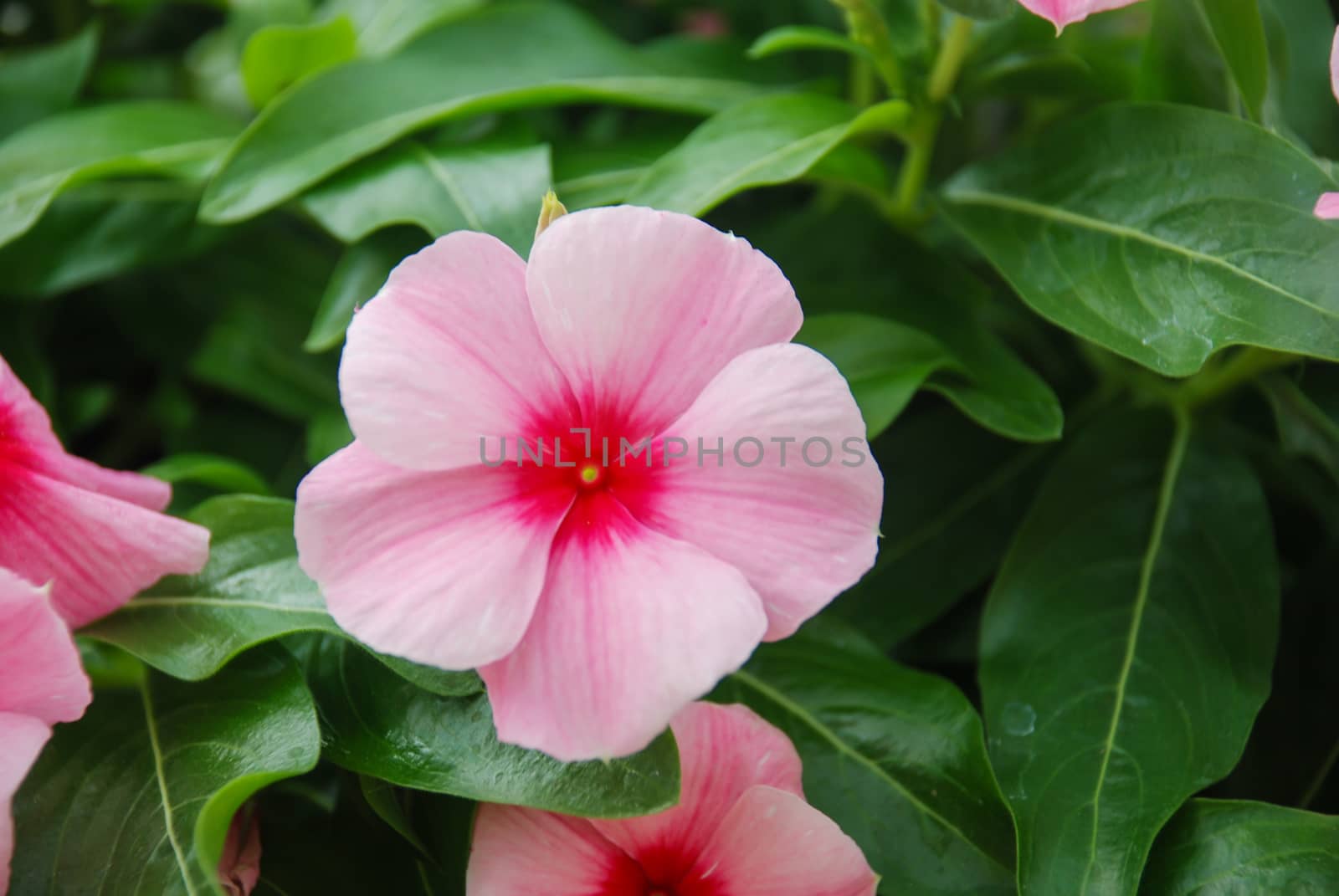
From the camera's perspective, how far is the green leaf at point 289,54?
720mm

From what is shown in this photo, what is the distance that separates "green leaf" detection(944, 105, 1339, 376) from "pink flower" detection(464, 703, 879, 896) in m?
0.26

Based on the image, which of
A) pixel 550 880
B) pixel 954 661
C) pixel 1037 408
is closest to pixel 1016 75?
pixel 1037 408

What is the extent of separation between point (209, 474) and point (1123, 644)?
512 millimetres

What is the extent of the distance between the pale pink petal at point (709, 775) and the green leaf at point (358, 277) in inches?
10.5

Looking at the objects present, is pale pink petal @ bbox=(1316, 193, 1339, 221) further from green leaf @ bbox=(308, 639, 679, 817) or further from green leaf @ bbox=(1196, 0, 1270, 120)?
green leaf @ bbox=(308, 639, 679, 817)

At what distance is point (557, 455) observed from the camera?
45cm

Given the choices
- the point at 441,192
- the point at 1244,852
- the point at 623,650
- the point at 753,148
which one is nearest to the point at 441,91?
the point at 441,192

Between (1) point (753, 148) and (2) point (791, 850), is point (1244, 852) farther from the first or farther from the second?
(1) point (753, 148)

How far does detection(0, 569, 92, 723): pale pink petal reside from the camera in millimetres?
414

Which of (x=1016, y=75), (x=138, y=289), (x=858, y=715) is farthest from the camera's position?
(x=138, y=289)

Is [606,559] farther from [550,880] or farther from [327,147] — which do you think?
[327,147]

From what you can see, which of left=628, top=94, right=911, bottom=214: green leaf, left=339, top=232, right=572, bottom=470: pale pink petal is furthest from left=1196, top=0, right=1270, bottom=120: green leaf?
left=339, top=232, right=572, bottom=470: pale pink petal

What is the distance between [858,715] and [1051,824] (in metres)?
0.10

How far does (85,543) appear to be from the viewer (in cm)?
47
